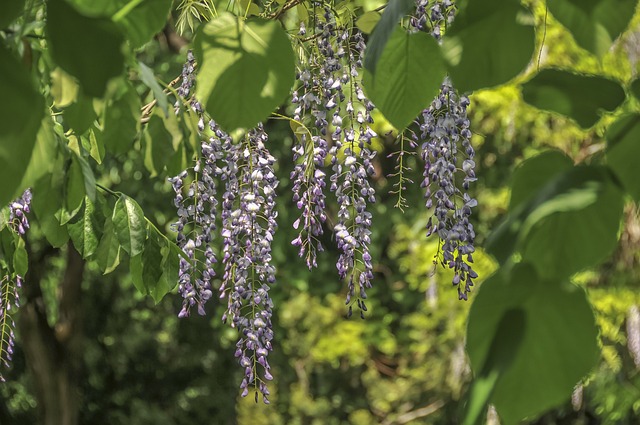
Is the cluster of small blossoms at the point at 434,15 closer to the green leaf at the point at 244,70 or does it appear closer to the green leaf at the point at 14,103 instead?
the green leaf at the point at 244,70

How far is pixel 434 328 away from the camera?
873 cm

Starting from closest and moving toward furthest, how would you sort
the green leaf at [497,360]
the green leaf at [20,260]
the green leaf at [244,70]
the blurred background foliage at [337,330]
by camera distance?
the green leaf at [497,360]
the green leaf at [244,70]
the green leaf at [20,260]
the blurred background foliage at [337,330]

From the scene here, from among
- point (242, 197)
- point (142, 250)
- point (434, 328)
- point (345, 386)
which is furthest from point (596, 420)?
point (142, 250)

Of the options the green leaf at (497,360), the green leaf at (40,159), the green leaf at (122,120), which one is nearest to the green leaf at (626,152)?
the green leaf at (497,360)

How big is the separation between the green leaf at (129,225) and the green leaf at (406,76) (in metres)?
0.89

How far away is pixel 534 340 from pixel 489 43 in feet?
0.96

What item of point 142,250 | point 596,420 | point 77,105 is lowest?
point 77,105

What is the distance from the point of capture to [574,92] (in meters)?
0.67

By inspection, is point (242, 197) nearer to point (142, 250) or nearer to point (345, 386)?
point (142, 250)

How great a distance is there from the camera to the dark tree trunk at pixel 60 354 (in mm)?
7727

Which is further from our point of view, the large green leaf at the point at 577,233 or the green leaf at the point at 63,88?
the green leaf at the point at 63,88

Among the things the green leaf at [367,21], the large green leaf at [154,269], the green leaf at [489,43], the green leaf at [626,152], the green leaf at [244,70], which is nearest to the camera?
the green leaf at [626,152]

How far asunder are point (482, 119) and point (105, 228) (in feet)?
19.7

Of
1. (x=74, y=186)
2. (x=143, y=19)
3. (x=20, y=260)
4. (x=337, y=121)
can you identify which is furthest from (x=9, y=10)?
(x=337, y=121)
